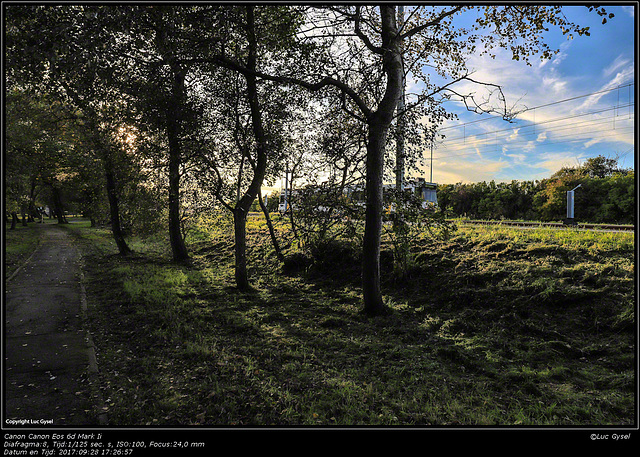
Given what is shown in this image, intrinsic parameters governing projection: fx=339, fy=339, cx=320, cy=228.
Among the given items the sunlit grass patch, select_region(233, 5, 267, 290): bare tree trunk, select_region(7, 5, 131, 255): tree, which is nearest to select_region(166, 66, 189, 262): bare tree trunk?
select_region(233, 5, 267, 290): bare tree trunk

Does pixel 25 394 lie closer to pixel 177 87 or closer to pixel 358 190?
pixel 177 87

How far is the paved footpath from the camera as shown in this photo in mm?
3854

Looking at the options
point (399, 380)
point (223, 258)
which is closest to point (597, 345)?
point (399, 380)

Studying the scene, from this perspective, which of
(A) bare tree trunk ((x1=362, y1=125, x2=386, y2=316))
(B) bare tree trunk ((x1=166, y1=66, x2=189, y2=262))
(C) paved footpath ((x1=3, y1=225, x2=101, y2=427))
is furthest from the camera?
(B) bare tree trunk ((x1=166, y1=66, x2=189, y2=262))

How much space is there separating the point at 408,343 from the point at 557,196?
23.7m

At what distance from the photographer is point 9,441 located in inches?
111

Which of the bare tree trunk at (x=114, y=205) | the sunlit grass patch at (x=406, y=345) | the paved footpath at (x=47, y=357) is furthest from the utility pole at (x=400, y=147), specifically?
the bare tree trunk at (x=114, y=205)

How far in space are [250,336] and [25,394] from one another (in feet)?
11.4

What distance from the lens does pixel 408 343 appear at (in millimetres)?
6457

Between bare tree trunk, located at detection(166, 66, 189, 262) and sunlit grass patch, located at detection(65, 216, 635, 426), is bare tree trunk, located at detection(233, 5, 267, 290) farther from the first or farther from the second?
bare tree trunk, located at detection(166, 66, 189, 262)

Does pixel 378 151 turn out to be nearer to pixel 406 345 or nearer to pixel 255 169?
pixel 406 345

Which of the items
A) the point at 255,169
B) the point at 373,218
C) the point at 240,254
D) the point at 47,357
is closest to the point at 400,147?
the point at 373,218

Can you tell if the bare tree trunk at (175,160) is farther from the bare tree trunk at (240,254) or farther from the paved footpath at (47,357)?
the paved footpath at (47,357)

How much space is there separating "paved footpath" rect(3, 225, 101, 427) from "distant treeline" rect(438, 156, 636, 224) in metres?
15.6
